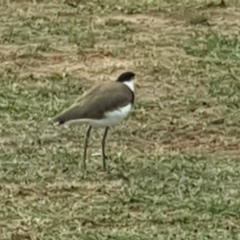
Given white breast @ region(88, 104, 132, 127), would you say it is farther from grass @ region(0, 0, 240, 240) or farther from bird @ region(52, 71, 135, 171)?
grass @ region(0, 0, 240, 240)

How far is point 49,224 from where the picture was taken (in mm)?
7332

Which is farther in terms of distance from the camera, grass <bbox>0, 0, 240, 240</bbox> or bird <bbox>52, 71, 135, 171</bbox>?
bird <bbox>52, 71, 135, 171</bbox>

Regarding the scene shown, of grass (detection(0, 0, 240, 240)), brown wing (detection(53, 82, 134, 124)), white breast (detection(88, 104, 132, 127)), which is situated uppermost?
brown wing (detection(53, 82, 134, 124))

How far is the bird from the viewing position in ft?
27.1

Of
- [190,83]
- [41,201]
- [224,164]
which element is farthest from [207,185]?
[190,83]

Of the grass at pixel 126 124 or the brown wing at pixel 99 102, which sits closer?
the grass at pixel 126 124

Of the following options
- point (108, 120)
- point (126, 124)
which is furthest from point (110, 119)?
point (126, 124)

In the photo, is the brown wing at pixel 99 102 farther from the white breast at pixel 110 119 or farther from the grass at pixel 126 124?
the grass at pixel 126 124

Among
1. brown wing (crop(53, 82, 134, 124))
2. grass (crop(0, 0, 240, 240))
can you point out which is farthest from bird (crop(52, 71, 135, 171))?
grass (crop(0, 0, 240, 240))

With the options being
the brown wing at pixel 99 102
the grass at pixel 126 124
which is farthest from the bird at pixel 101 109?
the grass at pixel 126 124

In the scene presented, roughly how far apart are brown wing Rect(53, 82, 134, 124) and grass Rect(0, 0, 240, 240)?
37 cm

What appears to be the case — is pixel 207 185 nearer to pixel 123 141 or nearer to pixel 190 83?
pixel 123 141

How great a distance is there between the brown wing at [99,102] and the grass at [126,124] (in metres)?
0.37

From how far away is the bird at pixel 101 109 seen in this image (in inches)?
325
